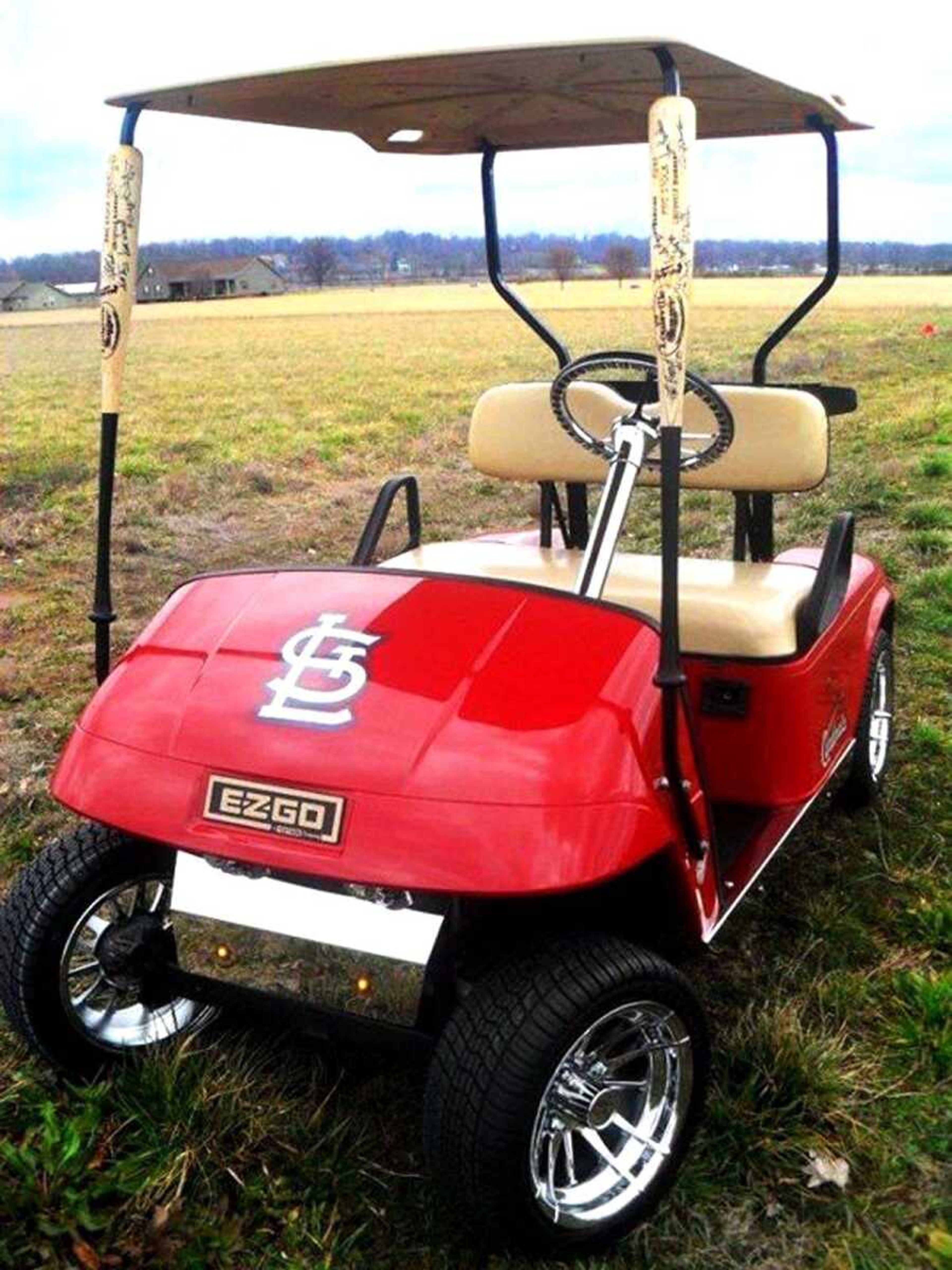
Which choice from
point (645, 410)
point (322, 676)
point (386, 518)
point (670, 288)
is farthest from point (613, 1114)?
point (386, 518)

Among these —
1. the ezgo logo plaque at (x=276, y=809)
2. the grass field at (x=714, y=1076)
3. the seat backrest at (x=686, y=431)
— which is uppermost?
the seat backrest at (x=686, y=431)

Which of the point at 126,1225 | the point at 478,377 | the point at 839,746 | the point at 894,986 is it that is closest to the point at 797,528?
the point at 839,746

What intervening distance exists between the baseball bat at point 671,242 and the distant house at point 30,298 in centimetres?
6180

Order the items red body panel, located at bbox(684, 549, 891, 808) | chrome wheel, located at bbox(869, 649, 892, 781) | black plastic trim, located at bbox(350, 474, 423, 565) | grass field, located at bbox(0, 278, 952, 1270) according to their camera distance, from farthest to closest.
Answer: chrome wheel, located at bbox(869, 649, 892, 781), black plastic trim, located at bbox(350, 474, 423, 565), red body panel, located at bbox(684, 549, 891, 808), grass field, located at bbox(0, 278, 952, 1270)

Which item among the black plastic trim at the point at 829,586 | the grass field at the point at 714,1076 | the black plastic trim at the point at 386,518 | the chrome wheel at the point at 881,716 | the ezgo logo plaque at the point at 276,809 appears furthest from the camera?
the chrome wheel at the point at 881,716

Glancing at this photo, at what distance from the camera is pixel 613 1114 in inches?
88.6

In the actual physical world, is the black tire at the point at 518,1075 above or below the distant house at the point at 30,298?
below

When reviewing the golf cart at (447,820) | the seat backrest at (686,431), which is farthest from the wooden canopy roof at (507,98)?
the seat backrest at (686,431)

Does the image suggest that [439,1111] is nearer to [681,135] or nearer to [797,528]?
[681,135]

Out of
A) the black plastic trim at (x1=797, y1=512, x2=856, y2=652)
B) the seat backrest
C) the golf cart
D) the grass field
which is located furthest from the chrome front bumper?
the seat backrest

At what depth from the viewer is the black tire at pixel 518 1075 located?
1997 millimetres

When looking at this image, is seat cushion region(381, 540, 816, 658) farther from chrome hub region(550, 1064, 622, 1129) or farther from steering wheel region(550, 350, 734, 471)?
chrome hub region(550, 1064, 622, 1129)

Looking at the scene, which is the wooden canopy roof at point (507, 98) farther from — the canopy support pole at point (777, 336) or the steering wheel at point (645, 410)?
the steering wheel at point (645, 410)

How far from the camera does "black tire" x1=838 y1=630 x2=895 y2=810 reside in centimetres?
369
